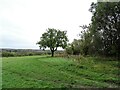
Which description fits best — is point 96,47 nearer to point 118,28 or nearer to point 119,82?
point 118,28

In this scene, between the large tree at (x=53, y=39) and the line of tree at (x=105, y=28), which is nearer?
the line of tree at (x=105, y=28)

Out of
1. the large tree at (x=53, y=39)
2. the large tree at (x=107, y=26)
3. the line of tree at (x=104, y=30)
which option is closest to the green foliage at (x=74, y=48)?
the large tree at (x=53, y=39)

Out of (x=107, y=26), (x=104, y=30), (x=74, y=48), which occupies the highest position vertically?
(x=107, y=26)

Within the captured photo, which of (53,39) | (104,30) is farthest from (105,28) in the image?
(53,39)

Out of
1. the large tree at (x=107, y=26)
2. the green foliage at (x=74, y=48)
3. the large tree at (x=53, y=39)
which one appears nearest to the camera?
the large tree at (x=107, y=26)

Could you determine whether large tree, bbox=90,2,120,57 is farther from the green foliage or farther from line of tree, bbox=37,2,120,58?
the green foliage

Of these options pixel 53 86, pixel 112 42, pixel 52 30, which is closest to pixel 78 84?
pixel 53 86

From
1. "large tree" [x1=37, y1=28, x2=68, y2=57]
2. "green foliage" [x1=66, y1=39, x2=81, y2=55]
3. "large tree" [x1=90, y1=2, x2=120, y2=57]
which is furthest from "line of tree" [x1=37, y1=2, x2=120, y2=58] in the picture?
"large tree" [x1=37, y1=28, x2=68, y2=57]

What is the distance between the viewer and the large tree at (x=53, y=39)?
1218 inches

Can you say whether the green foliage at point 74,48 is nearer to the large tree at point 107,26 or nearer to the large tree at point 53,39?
the large tree at point 53,39

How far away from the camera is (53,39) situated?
31047 mm

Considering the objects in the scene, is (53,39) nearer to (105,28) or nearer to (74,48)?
(74,48)

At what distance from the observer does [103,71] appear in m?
14.0

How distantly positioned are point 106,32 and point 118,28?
1216 millimetres
